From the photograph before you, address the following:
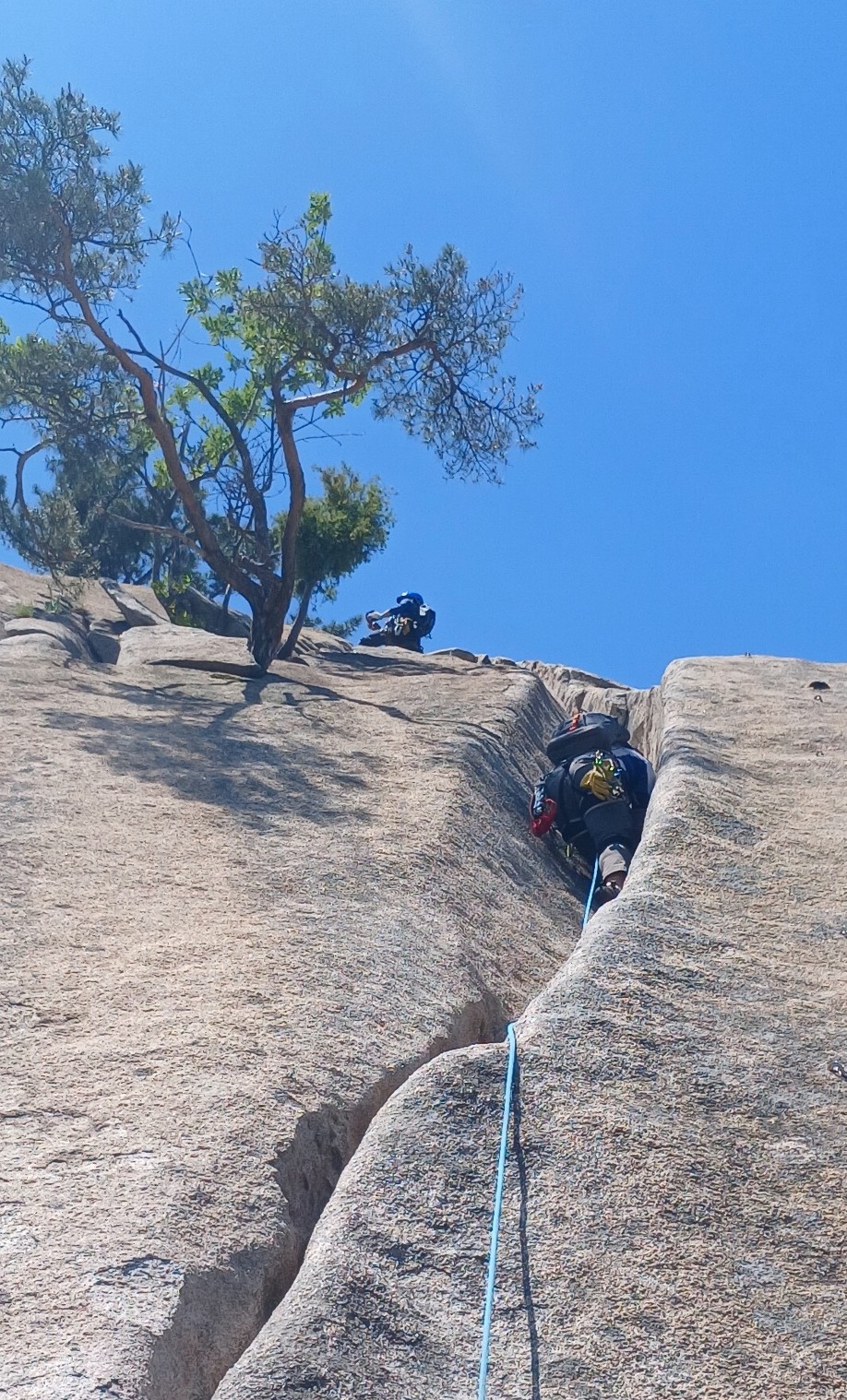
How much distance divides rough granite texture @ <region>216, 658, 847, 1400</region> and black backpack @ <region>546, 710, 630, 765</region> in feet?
18.8

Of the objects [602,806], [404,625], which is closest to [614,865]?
[602,806]

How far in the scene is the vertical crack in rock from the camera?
4.08 meters

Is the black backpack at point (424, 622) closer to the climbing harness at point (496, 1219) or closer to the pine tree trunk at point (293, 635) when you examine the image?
the pine tree trunk at point (293, 635)

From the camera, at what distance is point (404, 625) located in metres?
24.3

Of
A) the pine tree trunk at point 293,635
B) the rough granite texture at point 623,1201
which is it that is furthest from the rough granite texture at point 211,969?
the pine tree trunk at point 293,635

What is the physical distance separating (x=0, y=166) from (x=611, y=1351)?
593 inches

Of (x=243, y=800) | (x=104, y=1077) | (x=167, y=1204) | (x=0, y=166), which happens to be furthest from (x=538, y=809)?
(x=0, y=166)

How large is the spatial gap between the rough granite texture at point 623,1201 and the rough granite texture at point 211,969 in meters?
0.63

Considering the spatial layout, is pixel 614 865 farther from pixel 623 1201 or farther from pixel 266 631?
pixel 266 631

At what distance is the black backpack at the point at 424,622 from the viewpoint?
965 inches

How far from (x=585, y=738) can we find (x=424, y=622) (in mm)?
12782

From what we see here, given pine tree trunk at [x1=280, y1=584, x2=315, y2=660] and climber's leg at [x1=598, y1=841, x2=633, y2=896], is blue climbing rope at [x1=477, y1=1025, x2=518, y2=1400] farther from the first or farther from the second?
pine tree trunk at [x1=280, y1=584, x2=315, y2=660]

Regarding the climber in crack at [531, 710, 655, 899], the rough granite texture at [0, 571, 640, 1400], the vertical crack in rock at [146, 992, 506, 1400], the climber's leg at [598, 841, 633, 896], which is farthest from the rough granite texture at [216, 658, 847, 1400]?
the climber in crack at [531, 710, 655, 899]

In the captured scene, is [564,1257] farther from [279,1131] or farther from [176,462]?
[176,462]
